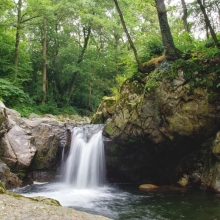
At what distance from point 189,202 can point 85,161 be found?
5.14m

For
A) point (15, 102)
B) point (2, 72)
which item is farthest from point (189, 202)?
point (2, 72)

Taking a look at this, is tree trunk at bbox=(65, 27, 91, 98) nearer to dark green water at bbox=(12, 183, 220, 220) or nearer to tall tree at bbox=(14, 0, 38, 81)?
tall tree at bbox=(14, 0, 38, 81)

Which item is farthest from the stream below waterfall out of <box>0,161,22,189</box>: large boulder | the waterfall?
<box>0,161,22,189</box>: large boulder

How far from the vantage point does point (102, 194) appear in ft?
28.9

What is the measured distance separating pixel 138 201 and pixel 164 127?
293 centimetres

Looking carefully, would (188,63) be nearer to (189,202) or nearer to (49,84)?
(189,202)

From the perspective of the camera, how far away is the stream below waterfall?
20.8 feet

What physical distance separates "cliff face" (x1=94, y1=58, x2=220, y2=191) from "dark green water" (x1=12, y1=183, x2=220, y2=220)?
115 centimetres

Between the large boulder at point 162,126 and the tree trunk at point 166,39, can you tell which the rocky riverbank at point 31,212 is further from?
the tree trunk at point 166,39

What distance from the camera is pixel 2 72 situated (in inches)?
661

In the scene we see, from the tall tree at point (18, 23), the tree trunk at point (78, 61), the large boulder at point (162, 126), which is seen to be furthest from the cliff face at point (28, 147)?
the tree trunk at point (78, 61)

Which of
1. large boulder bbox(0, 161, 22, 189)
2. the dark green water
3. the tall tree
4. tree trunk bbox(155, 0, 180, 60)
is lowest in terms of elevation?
the dark green water

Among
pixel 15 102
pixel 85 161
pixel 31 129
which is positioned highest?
pixel 15 102

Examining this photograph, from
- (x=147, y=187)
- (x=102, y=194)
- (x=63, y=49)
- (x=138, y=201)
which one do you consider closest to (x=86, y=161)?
(x=102, y=194)
